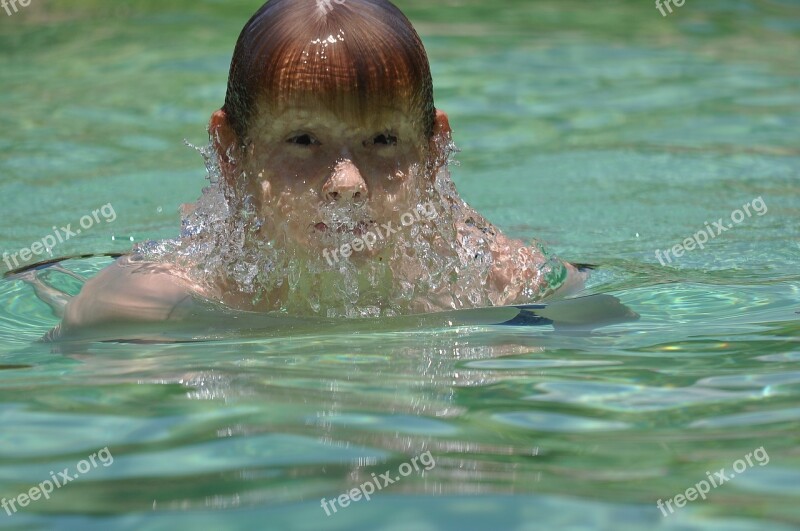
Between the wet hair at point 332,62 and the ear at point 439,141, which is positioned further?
the ear at point 439,141

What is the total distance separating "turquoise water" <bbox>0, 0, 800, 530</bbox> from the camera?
1815mm

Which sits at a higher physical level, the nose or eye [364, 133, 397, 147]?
eye [364, 133, 397, 147]

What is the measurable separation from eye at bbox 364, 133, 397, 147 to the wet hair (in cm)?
7

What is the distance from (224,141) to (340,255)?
1.64ft

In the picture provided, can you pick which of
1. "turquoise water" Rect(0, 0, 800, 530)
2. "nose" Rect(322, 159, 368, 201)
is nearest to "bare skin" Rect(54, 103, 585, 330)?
"nose" Rect(322, 159, 368, 201)

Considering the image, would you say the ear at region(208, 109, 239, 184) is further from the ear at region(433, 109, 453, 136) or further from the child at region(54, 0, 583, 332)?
the ear at region(433, 109, 453, 136)

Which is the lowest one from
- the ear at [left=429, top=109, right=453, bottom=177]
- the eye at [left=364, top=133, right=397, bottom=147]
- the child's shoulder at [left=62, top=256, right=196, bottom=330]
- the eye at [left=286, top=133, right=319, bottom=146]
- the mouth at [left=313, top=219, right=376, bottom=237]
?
the child's shoulder at [left=62, top=256, right=196, bottom=330]

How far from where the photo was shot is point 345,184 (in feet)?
9.91

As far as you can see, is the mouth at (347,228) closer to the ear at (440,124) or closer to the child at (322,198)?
the child at (322,198)

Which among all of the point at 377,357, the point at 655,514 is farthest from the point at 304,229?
the point at 655,514

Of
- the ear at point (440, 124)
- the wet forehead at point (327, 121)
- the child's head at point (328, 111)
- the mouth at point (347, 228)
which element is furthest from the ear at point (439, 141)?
the mouth at point (347, 228)

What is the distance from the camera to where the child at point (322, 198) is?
121 inches

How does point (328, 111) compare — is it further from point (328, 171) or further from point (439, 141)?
point (439, 141)

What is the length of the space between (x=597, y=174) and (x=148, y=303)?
3508 millimetres
